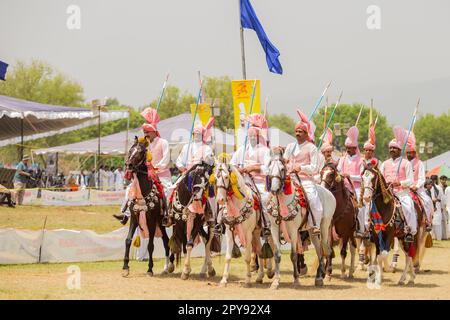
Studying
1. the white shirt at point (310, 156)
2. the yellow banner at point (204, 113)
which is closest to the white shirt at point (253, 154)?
the white shirt at point (310, 156)

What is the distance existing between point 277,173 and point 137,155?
3.25m

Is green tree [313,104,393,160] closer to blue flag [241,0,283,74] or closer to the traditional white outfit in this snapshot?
blue flag [241,0,283,74]

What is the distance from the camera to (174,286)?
46.7 ft

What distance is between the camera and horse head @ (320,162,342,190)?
15.6 meters

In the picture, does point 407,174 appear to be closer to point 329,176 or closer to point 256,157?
point 329,176

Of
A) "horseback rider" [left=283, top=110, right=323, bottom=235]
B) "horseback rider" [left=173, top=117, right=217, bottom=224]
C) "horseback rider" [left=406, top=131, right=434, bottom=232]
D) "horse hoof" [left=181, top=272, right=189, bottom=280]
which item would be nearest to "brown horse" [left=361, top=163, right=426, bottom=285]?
"horseback rider" [left=283, top=110, right=323, bottom=235]

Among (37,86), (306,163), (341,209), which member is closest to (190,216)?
(306,163)

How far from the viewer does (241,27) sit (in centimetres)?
2331

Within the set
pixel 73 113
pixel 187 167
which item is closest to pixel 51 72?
pixel 73 113

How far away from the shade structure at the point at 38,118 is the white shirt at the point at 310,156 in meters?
18.7

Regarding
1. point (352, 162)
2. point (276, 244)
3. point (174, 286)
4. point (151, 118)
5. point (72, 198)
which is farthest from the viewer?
point (72, 198)

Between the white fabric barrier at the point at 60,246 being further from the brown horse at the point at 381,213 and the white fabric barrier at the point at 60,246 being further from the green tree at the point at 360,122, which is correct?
the green tree at the point at 360,122

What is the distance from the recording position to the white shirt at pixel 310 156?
14.4 m

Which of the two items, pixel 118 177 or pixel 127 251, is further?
pixel 118 177
